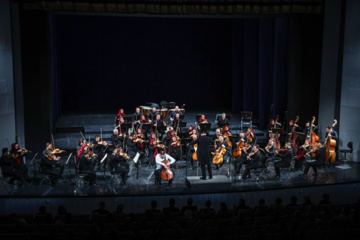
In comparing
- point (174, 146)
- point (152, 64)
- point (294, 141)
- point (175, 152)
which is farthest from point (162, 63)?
point (174, 146)

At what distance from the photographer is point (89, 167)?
12.3 metres

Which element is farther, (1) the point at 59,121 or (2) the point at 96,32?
(2) the point at 96,32

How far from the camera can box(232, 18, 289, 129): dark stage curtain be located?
17.6 metres

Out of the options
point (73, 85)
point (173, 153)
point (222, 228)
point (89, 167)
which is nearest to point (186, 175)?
point (173, 153)

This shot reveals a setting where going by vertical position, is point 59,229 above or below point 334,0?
below

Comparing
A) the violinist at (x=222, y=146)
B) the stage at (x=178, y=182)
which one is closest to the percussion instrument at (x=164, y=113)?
the stage at (x=178, y=182)

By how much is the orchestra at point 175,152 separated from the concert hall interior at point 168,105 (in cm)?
4

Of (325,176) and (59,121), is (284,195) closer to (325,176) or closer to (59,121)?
(325,176)

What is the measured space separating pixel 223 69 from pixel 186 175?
11154mm

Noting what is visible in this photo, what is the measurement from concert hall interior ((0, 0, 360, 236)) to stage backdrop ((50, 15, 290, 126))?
0.05 m

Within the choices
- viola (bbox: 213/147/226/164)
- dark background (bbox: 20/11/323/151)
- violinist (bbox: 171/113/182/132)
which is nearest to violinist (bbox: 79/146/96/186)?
viola (bbox: 213/147/226/164)

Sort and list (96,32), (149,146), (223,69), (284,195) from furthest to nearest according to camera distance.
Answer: (223,69), (96,32), (149,146), (284,195)

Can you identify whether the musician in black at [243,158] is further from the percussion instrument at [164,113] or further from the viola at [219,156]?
the percussion instrument at [164,113]

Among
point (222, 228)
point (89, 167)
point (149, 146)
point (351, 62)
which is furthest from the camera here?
point (351, 62)
